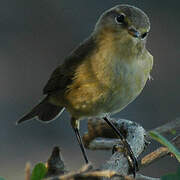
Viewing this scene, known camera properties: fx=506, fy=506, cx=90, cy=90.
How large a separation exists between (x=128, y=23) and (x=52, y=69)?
4033 millimetres

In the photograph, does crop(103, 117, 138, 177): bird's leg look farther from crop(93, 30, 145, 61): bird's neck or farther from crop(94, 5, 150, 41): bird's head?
crop(94, 5, 150, 41): bird's head

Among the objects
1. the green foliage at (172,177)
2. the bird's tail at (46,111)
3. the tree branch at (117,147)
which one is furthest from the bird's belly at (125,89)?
the green foliage at (172,177)

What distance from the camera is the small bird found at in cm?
238

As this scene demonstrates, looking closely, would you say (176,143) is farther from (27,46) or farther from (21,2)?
(21,2)

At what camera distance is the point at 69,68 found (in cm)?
279

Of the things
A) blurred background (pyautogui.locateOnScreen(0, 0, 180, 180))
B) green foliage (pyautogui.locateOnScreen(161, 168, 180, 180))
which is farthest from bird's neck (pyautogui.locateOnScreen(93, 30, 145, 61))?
blurred background (pyautogui.locateOnScreen(0, 0, 180, 180))

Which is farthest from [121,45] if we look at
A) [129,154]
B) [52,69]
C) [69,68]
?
[52,69]

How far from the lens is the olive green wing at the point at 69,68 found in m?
2.67

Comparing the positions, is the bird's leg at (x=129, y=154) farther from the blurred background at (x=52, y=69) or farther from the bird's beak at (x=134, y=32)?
the blurred background at (x=52, y=69)

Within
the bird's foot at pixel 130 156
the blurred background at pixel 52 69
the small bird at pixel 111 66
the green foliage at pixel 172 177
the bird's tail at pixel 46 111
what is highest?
the blurred background at pixel 52 69

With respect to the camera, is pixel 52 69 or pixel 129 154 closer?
pixel 129 154

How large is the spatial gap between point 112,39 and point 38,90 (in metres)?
3.73

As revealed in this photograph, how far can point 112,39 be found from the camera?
2490 millimetres

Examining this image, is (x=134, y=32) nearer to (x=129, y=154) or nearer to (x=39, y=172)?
(x=129, y=154)
